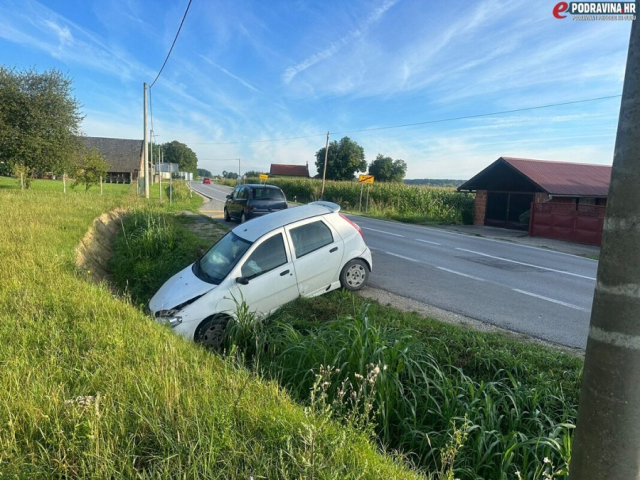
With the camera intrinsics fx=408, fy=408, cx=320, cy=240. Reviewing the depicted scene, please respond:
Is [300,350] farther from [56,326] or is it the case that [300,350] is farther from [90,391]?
[56,326]

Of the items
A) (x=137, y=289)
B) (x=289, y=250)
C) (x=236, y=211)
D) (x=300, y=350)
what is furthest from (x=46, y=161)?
(x=300, y=350)

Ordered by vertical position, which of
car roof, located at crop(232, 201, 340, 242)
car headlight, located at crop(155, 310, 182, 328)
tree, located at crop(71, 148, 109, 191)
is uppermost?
tree, located at crop(71, 148, 109, 191)

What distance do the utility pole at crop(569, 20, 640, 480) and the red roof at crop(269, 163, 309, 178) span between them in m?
112

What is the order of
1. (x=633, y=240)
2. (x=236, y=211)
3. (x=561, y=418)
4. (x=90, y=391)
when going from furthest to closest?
1. (x=236, y=211)
2. (x=561, y=418)
3. (x=90, y=391)
4. (x=633, y=240)

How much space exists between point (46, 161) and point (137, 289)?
2559 centimetres

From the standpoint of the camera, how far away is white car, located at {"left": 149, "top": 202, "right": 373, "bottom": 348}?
5.34m

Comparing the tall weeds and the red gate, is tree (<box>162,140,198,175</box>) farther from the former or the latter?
the tall weeds

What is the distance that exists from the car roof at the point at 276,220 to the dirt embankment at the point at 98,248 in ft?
9.26

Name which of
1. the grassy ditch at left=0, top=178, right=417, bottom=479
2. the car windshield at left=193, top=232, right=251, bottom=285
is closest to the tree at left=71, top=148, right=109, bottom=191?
the car windshield at left=193, top=232, right=251, bottom=285

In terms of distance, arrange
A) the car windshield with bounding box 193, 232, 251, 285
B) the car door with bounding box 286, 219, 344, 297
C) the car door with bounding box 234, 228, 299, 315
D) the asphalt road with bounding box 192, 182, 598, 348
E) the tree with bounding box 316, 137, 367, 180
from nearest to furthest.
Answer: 1. the car door with bounding box 234, 228, 299, 315
2. the car windshield with bounding box 193, 232, 251, 285
3. the asphalt road with bounding box 192, 182, 598, 348
4. the car door with bounding box 286, 219, 344, 297
5. the tree with bounding box 316, 137, 367, 180

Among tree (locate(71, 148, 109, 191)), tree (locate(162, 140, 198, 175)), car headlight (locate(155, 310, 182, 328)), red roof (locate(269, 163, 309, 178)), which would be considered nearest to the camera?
car headlight (locate(155, 310, 182, 328))

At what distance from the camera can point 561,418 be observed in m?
3.20

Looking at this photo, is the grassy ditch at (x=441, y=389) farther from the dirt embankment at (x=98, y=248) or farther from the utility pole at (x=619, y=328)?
the dirt embankment at (x=98, y=248)

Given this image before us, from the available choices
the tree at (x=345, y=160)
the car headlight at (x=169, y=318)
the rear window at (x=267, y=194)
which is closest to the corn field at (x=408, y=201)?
the rear window at (x=267, y=194)
